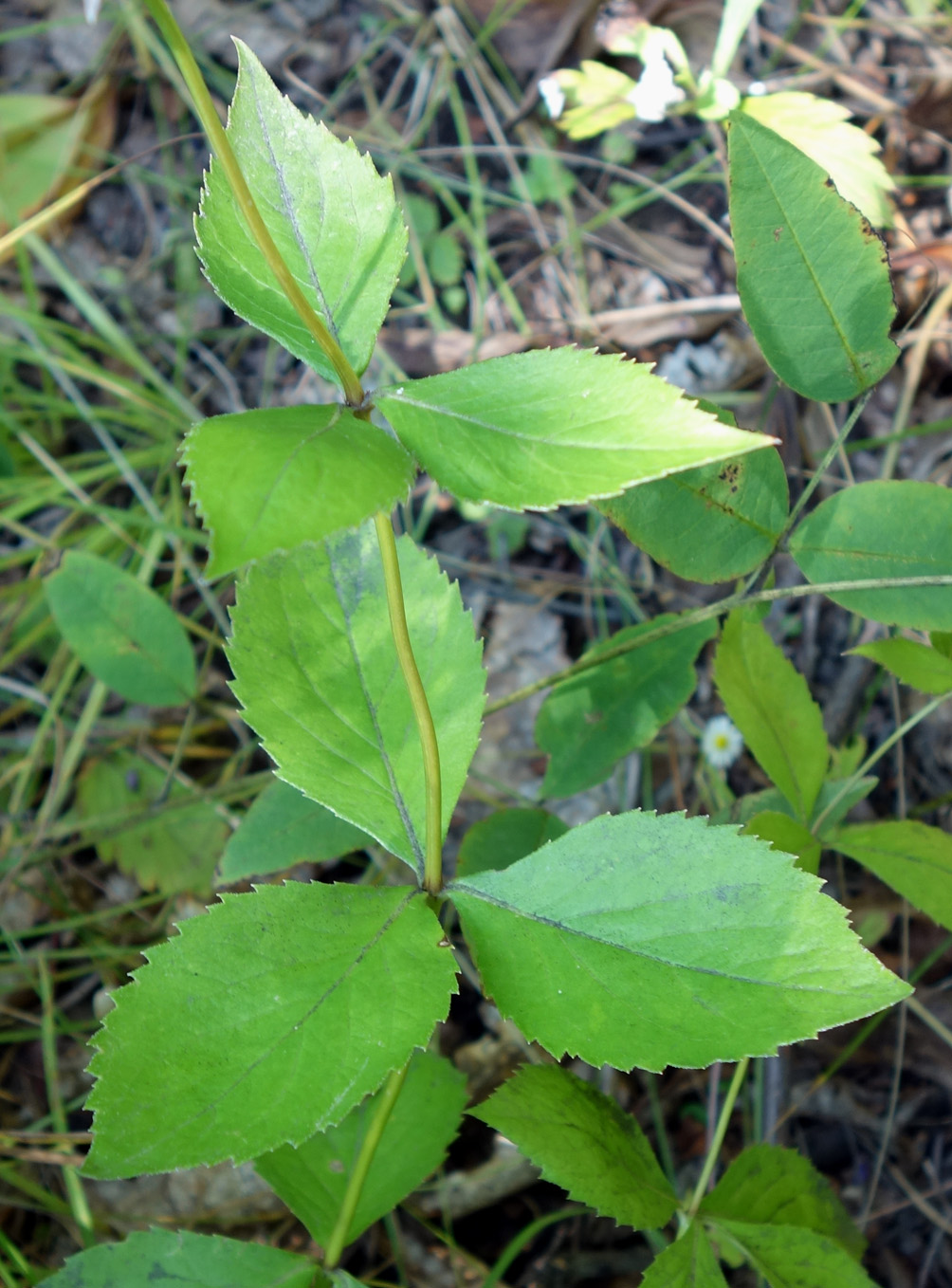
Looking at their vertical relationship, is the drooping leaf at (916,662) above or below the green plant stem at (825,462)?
below

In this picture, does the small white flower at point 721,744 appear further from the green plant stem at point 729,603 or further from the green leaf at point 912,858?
the green leaf at point 912,858

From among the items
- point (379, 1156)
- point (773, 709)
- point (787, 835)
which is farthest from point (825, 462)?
point (379, 1156)

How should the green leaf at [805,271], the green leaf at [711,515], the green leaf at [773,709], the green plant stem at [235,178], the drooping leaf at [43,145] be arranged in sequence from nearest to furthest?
1. the green plant stem at [235,178]
2. the green leaf at [805,271]
3. the green leaf at [711,515]
4. the green leaf at [773,709]
5. the drooping leaf at [43,145]

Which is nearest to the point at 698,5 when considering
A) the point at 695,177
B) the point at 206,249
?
the point at 695,177

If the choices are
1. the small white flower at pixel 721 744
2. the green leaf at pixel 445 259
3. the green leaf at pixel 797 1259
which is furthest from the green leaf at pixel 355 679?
the green leaf at pixel 445 259

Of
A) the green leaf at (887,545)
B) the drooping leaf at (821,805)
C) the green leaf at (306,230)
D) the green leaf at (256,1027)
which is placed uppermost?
the green leaf at (306,230)

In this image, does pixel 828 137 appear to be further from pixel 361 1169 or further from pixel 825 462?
pixel 361 1169
